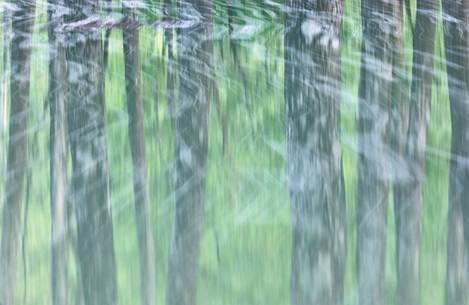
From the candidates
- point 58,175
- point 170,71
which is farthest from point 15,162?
point 170,71

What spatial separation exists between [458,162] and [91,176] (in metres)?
2.41

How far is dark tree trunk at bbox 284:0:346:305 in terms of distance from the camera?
12.7ft

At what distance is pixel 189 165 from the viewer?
18.0 ft

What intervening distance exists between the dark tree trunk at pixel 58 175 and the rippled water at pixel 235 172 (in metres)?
0.01

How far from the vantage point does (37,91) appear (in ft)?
25.2

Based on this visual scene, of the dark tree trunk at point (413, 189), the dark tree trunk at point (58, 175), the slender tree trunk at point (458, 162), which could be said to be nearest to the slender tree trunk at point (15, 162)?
the dark tree trunk at point (58, 175)

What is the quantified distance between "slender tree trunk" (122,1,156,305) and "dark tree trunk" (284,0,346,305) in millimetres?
666

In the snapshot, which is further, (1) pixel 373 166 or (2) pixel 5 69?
(2) pixel 5 69

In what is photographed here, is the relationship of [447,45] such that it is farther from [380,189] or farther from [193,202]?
[193,202]

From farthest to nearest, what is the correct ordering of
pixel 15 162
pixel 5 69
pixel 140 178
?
pixel 5 69
pixel 15 162
pixel 140 178

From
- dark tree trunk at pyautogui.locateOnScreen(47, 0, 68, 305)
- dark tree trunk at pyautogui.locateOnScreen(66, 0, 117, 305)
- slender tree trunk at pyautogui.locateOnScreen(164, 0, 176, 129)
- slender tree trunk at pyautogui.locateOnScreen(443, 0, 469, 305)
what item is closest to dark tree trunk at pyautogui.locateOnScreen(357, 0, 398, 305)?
slender tree trunk at pyautogui.locateOnScreen(443, 0, 469, 305)

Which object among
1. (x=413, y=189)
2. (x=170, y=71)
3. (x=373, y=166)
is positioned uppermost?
(x=170, y=71)

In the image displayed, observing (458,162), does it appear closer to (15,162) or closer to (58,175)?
(58,175)

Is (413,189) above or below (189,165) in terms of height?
below
